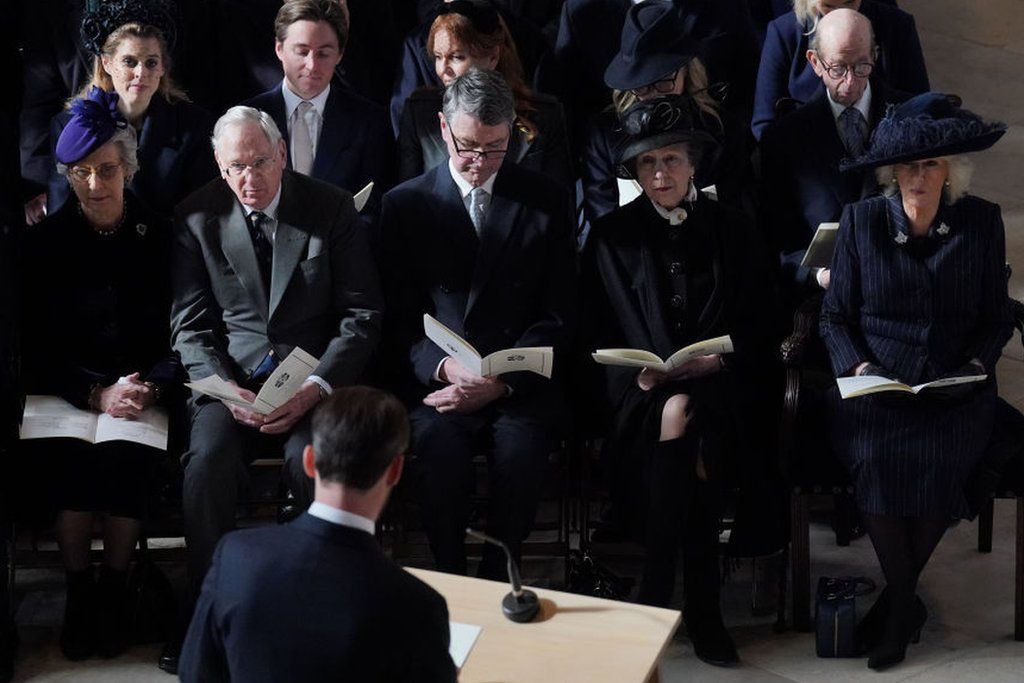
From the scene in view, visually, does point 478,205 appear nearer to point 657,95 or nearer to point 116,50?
point 657,95

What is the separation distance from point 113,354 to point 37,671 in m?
1.02

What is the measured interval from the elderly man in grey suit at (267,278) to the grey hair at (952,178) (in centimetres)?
167

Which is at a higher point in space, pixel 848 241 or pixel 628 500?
pixel 848 241

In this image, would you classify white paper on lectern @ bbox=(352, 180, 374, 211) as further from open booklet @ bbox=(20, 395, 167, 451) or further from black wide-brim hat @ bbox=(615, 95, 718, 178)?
open booklet @ bbox=(20, 395, 167, 451)

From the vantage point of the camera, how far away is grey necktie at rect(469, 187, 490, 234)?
223 inches

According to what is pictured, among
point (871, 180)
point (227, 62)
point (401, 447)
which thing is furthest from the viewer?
point (227, 62)

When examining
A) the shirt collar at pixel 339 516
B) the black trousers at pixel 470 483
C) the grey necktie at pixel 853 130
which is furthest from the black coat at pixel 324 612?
the grey necktie at pixel 853 130

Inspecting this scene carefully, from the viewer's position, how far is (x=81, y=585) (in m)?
5.37

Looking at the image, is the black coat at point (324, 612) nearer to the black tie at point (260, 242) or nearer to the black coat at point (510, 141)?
the black tie at point (260, 242)

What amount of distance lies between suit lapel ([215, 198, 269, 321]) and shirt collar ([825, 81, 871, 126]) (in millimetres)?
2177

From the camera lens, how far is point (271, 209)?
→ 5.54m

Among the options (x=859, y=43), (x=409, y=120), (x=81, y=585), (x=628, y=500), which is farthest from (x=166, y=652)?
(x=859, y=43)

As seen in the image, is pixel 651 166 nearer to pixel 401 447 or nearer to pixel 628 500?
pixel 628 500

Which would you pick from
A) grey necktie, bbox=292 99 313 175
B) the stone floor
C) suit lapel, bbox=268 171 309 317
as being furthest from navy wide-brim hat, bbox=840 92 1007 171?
grey necktie, bbox=292 99 313 175
